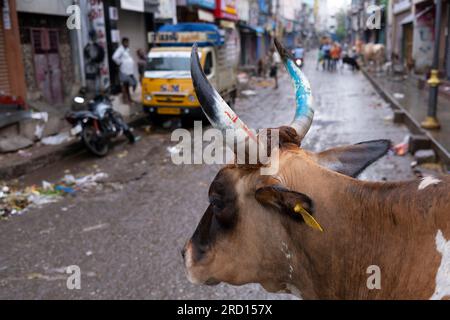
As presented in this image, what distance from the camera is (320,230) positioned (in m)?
1.88

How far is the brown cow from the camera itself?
179 centimetres

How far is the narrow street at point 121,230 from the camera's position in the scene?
14.4 ft

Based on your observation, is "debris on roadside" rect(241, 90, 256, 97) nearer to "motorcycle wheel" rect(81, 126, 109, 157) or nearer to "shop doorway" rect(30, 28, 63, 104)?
"shop doorway" rect(30, 28, 63, 104)

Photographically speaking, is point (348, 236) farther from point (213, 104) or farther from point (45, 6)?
point (45, 6)

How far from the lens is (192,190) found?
732 cm

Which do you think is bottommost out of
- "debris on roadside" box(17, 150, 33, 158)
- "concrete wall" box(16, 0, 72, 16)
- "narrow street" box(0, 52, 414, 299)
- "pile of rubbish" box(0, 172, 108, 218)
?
"narrow street" box(0, 52, 414, 299)

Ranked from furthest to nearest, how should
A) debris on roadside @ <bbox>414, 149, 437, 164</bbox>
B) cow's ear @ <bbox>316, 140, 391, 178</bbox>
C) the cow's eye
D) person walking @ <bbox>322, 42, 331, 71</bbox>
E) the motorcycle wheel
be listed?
person walking @ <bbox>322, 42, 331, 71</bbox>, the motorcycle wheel, debris on roadside @ <bbox>414, 149, 437, 164</bbox>, cow's ear @ <bbox>316, 140, 391, 178</bbox>, the cow's eye

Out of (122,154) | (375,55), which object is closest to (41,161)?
(122,154)

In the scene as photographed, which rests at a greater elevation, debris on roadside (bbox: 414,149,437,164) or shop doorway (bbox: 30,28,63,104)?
shop doorway (bbox: 30,28,63,104)

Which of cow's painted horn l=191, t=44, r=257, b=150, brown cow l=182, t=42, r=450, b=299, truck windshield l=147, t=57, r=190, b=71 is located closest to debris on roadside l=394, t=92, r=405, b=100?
truck windshield l=147, t=57, r=190, b=71

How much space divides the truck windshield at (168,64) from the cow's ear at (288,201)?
1120cm

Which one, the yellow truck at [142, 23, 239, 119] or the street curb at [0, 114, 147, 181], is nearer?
the street curb at [0, 114, 147, 181]

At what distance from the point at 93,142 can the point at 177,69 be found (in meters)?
4.16

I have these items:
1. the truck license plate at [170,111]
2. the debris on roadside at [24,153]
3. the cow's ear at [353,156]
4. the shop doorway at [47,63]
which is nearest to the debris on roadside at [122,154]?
the debris on roadside at [24,153]
